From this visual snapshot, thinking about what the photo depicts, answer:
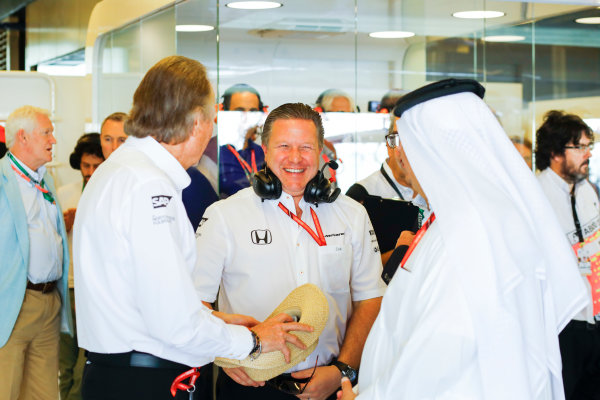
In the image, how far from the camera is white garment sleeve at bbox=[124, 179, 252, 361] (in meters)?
1.98

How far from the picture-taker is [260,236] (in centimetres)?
265

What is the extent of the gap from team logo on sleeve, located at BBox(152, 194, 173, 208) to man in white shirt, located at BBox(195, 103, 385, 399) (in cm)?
59

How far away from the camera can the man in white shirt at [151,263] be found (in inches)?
78.7

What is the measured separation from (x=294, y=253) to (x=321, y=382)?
0.47m

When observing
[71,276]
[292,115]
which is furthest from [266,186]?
[71,276]

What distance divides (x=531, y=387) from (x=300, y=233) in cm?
115

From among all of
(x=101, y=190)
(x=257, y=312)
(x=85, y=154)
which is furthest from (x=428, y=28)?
(x=101, y=190)

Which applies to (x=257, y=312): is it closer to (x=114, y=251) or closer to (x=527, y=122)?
(x=114, y=251)

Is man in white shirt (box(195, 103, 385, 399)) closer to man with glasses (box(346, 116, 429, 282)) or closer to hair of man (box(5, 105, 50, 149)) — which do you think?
man with glasses (box(346, 116, 429, 282))

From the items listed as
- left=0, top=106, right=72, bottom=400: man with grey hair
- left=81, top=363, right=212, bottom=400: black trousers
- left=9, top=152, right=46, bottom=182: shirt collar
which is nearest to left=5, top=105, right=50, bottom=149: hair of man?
left=0, top=106, right=72, bottom=400: man with grey hair

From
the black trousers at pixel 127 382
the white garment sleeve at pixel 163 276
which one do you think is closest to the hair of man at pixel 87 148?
the black trousers at pixel 127 382

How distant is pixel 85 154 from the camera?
5.02m

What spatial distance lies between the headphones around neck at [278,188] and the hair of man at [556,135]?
2.17 m

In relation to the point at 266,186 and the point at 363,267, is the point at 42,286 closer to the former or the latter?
the point at 266,186
